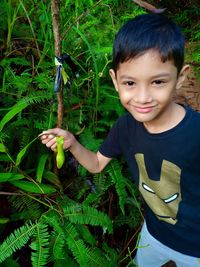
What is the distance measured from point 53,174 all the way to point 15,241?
1.63 feet

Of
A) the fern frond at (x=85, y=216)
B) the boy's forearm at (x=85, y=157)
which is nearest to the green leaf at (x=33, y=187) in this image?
the fern frond at (x=85, y=216)

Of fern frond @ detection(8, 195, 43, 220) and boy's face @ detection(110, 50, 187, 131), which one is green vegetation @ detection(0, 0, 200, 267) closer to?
fern frond @ detection(8, 195, 43, 220)

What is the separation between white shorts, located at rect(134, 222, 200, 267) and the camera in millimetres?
2117

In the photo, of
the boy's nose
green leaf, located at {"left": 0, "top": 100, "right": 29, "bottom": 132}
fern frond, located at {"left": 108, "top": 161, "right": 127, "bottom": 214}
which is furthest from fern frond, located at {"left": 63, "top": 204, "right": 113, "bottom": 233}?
the boy's nose

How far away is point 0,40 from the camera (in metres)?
2.73

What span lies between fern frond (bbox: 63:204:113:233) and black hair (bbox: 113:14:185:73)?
0.93m

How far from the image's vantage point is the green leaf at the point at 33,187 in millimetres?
2219

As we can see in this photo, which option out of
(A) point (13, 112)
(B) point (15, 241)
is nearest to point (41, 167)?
(A) point (13, 112)

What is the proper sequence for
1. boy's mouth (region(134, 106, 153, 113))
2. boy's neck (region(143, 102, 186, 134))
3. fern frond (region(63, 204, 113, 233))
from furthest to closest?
fern frond (region(63, 204, 113, 233))
boy's neck (region(143, 102, 186, 134))
boy's mouth (region(134, 106, 153, 113))

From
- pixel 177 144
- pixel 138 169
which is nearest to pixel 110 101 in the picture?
pixel 138 169

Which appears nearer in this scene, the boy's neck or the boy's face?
the boy's face

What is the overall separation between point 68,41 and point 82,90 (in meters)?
0.44

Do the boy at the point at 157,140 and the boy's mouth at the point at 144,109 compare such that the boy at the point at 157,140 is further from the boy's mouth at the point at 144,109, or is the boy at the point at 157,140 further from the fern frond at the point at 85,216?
the fern frond at the point at 85,216

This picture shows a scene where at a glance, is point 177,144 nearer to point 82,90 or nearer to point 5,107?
point 82,90
